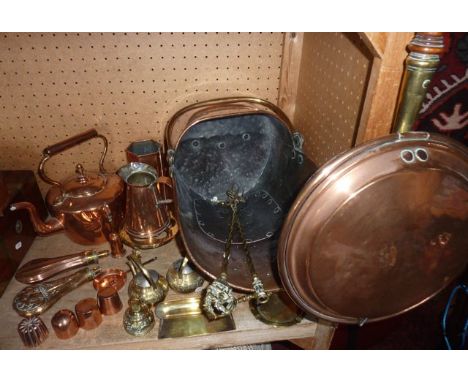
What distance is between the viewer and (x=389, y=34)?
2.13 feet

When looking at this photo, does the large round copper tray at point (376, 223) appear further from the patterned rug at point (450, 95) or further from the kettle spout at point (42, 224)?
the kettle spout at point (42, 224)

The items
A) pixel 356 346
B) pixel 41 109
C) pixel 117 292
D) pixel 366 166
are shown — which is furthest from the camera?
pixel 356 346

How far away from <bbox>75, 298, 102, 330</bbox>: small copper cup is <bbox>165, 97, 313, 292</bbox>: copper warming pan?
350mm

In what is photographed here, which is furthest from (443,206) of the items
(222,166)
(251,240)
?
(222,166)

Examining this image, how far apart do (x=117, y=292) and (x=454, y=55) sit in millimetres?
1475

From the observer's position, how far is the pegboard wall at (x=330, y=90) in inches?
34.4

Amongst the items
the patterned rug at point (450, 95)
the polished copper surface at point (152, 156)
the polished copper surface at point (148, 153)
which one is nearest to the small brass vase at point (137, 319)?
the polished copper surface at point (152, 156)

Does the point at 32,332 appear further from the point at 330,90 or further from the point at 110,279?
the point at 330,90

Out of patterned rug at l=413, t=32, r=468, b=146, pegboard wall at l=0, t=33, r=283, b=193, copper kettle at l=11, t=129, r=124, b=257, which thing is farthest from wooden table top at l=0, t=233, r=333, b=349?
patterned rug at l=413, t=32, r=468, b=146

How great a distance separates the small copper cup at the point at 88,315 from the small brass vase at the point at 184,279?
0.23 meters

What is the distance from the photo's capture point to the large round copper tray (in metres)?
0.59

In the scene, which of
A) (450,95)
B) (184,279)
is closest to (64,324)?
(184,279)

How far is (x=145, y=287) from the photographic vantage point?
100 cm

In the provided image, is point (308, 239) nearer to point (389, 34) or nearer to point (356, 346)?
point (389, 34)
